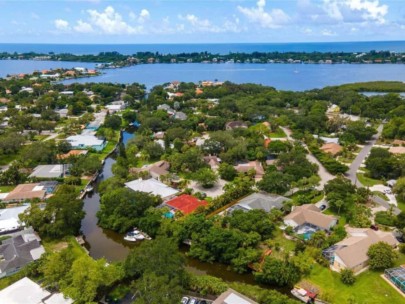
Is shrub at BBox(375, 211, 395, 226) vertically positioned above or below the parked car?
above

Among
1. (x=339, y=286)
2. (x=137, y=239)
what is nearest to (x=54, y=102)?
(x=137, y=239)

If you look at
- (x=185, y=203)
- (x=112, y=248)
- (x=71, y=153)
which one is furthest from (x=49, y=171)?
(x=185, y=203)

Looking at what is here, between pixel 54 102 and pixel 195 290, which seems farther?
pixel 54 102

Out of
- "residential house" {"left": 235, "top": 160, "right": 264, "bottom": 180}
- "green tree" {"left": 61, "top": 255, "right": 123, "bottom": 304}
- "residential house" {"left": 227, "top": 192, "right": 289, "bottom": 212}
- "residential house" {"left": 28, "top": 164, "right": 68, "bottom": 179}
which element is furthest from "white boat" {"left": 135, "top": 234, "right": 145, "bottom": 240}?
"residential house" {"left": 28, "top": 164, "right": 68, "bottom": 179}

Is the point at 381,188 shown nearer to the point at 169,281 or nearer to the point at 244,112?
the point at 169,281

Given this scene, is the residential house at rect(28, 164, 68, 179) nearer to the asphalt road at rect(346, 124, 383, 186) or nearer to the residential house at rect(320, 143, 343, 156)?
the asphalt road at rect(346, 124, 383, 186)

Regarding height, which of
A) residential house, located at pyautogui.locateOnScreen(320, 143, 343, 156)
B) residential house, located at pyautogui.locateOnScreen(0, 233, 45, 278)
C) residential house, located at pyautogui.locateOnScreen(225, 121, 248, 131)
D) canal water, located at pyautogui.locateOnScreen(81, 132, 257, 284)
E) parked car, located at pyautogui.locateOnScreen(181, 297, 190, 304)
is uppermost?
residential house, located at pyautogui.locateOnScreen(225, 121, 248, 131)

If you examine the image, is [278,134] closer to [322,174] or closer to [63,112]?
[322,174]
